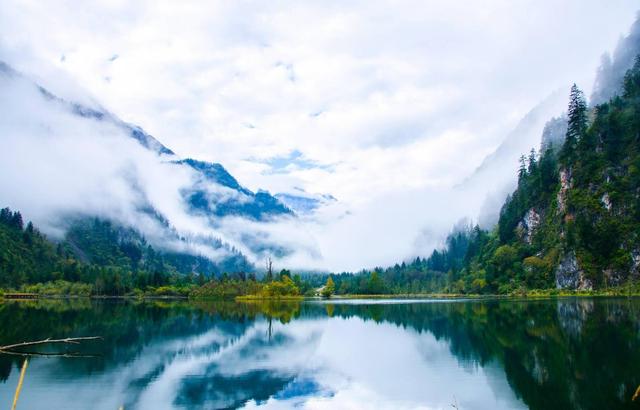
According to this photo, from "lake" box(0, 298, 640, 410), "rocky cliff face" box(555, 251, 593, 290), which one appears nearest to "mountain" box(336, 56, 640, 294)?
"rocky cliff face" box(555, 251, 593, 290)

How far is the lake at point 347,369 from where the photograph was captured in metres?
27.7

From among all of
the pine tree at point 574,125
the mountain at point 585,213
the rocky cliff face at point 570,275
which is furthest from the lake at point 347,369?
the pine tree at point 574,125

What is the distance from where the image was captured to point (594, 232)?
13538 cm

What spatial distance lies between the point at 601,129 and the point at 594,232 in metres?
36.4

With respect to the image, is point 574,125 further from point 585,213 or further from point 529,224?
point 585,213

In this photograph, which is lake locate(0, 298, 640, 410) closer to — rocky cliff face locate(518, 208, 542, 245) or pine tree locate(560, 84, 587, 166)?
pine tree locate(560, 84, 587, 166)

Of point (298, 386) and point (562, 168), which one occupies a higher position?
point (562, 168)

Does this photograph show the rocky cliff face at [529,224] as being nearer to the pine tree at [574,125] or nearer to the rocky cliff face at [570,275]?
the pine tree at [574,125]

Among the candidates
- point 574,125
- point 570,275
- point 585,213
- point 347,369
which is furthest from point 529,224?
point 347,369

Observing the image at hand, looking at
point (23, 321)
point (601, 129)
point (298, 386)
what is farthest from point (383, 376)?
point (601, 129)

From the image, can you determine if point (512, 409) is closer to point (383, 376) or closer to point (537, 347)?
point (383, 376)

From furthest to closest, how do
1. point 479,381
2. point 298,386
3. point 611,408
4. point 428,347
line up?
1. point 428,347
2. point 298,386
3. point 479,381
4. point 611,408

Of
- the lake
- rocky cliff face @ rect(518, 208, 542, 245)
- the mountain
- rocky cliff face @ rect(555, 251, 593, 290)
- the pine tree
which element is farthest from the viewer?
rocky cliff face @ rect(518, 208, 542, 245)

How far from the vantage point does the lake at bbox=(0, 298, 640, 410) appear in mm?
27656
